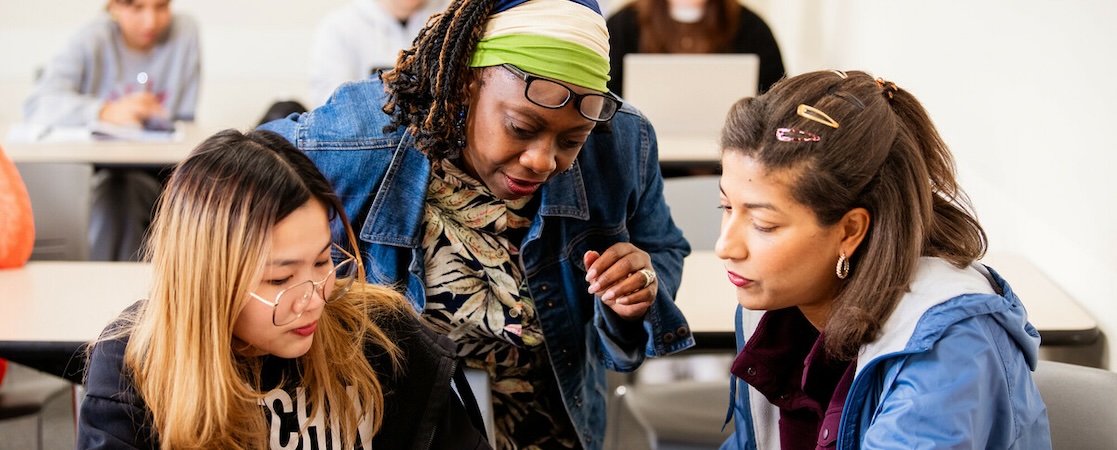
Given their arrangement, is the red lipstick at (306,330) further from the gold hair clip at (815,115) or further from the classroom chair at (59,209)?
the classroom chair at (59,209)

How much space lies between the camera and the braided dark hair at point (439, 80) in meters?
1.46

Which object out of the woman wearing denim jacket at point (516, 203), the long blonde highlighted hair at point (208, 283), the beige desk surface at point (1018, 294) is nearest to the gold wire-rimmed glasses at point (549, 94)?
the woman wearing denim jacket at point (516, 203)

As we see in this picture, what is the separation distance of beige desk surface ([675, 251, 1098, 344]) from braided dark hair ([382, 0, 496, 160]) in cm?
71

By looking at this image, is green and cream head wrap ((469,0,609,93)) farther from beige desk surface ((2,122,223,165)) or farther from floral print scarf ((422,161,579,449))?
beige desk surface ((2,122,223,165))

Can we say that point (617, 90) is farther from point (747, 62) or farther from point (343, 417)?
point (343, 417)

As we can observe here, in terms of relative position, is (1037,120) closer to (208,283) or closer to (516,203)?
(516,203)

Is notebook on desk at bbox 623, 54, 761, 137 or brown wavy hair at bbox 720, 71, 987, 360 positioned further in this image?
notebook on desk at bbox 623, 54, 761, 137

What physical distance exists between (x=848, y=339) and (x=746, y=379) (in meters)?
0.26

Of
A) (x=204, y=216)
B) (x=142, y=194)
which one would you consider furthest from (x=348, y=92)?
(x=142, y=194)

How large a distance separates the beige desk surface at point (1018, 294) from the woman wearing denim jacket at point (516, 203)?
294 mm

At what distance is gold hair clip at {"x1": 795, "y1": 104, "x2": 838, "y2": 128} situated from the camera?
1.27m

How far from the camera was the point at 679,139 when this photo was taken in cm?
376

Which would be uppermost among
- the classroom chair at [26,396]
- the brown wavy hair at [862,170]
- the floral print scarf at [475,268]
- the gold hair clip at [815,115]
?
the gold hair clip at [815,115]

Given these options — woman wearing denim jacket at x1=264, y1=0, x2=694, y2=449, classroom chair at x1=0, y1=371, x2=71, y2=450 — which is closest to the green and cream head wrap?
woman wearing denim jacket at x1=264, y1=0, x2=694, y2=449
